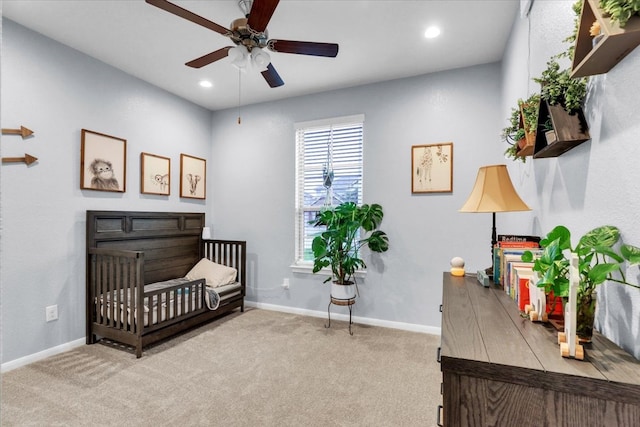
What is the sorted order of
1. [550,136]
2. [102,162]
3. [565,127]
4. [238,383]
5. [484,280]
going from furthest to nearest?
1. [102,162]
2. [238,383]
3. [484,280]
4. [550,136]
5. [565,127]

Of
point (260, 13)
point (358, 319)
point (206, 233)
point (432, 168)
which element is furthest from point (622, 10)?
point (206, 233)

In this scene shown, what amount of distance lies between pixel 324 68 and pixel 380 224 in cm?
171

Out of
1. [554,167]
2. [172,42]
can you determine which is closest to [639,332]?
[554,167]

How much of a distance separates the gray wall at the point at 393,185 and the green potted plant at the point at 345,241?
0.16 m

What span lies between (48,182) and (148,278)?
51.1 inches

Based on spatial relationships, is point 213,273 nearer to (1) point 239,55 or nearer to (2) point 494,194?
(1) point 239,55

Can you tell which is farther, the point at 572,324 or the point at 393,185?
the point at 393,185

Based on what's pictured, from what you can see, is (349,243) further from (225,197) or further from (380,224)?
(225,197)

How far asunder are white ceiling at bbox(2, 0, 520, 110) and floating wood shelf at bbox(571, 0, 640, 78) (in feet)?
5.10

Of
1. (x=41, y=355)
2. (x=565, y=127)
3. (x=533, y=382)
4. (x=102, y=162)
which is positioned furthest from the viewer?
(x=102, y=162)

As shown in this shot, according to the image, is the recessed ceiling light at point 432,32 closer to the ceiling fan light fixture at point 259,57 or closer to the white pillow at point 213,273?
the ceiling fan light fixture at point 259,57

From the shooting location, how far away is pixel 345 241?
3.40m

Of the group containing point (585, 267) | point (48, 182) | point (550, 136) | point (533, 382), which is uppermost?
point (550, 136)

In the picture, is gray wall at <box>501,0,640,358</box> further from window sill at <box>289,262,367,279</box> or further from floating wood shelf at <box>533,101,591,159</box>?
window sill at <box>289,262,367,279</box>
